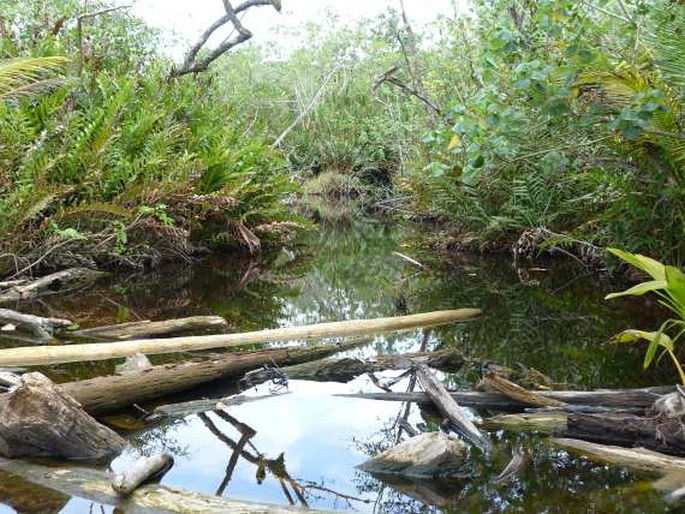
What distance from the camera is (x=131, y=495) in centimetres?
263

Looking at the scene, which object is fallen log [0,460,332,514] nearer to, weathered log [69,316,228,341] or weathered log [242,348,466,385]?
weathered log [242,348,466,385]

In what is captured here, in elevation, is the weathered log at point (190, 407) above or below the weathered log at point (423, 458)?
above

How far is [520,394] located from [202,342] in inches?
81.3

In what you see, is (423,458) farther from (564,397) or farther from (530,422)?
(564,397)

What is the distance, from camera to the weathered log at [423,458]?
2.95 meters

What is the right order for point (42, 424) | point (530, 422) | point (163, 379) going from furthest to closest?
point (163, 379) → point (530, 422) → point (42, 424)

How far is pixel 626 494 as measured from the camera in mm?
2727

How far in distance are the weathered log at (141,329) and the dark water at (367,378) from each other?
38 centimetres

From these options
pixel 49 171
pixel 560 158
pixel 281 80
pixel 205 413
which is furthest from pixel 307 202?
pixel 205 413

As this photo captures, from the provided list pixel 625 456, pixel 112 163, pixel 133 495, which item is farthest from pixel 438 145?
pixel 133 495

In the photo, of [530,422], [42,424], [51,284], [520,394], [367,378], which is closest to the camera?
[42,424]

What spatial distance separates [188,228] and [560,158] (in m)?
5.14

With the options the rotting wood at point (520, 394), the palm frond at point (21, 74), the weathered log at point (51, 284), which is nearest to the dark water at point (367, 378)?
the weathered log at point (51, 284)

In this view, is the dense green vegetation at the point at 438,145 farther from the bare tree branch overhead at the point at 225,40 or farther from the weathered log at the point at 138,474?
the weathered log at the point at 138,474
